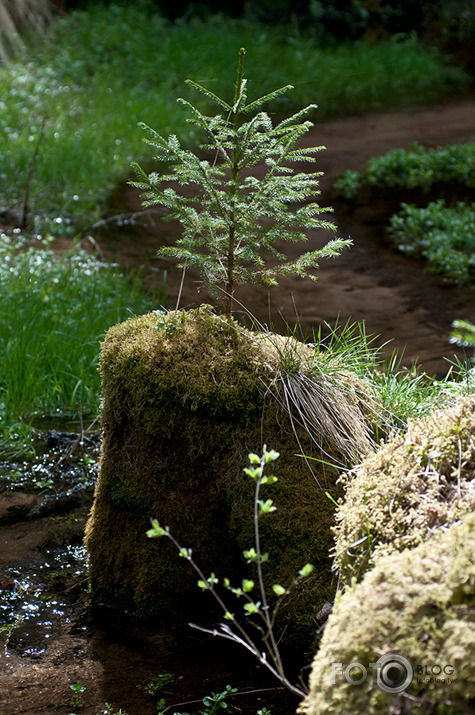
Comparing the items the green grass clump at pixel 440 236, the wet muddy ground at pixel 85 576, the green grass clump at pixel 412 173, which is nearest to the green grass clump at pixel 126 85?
the wet muddy ground at pixel 85 576

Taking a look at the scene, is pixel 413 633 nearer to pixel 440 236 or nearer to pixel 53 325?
pixel 53 325

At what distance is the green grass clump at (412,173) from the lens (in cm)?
891

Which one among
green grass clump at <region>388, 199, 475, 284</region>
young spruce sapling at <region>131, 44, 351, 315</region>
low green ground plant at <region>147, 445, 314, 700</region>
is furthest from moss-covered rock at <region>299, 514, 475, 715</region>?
green grass clump at <region>388, 199, 475, 284</region>

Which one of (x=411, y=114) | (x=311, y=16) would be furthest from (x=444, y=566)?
(x=311, y=16)

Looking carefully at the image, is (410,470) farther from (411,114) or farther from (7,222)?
(411,114)

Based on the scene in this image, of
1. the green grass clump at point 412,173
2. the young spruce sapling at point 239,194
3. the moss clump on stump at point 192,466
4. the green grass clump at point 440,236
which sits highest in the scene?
the young spruce sapling at point 239,194

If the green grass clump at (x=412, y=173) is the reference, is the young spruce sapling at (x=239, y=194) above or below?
above

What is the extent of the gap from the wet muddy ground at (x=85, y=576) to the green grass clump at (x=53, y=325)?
27 cm

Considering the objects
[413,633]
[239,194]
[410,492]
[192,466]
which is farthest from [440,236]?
[413,633]

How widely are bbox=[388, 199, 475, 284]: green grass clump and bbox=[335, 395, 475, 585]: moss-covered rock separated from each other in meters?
4.82

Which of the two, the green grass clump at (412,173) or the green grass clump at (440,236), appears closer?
the green grass clump at (440,236)

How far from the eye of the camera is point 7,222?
6.92 meters

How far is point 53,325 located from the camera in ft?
16.4

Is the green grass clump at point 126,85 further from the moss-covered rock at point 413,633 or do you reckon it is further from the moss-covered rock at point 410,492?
the moss-covered rock at point 413,633
